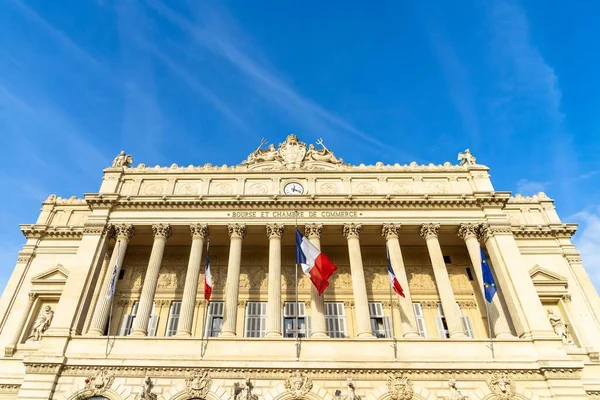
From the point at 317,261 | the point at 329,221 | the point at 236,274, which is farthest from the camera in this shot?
the point at 329,221

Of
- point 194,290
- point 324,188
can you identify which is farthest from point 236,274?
point 324,188

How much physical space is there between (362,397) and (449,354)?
4.68 meters

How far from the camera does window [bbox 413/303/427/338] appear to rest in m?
24.0

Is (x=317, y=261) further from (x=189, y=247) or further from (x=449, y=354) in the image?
(x=189, y=247)

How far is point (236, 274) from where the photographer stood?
2350cm

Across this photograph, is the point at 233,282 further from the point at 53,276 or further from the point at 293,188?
the point at 53,276

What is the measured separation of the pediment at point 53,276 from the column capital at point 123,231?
14.2 feet

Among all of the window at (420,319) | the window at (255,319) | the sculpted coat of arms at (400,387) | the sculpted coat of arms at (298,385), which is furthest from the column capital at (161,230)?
the window at (420,319)

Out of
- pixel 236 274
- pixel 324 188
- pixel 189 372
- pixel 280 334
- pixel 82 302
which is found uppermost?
pixel 324 188

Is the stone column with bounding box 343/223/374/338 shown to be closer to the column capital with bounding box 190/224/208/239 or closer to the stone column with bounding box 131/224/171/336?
the column capital with bounding box 190/224/208/239

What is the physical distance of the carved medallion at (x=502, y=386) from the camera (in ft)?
62.6

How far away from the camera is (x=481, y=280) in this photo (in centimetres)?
2389

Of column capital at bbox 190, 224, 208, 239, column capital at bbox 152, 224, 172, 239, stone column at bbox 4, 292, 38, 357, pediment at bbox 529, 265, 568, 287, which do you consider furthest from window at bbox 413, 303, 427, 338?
stone column at bbox 4, 292, 38, 357

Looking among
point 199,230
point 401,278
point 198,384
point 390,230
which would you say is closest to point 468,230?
point 390,230
